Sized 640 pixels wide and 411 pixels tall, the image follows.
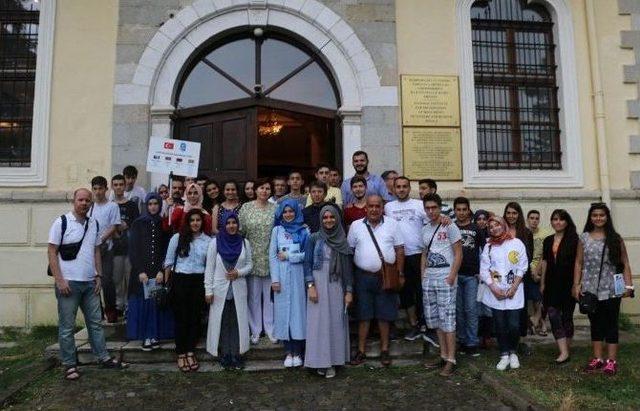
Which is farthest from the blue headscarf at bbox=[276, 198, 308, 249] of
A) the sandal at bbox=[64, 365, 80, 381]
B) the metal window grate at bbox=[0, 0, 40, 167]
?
the metal window grate at bbox=[0, 0, 40, 167]

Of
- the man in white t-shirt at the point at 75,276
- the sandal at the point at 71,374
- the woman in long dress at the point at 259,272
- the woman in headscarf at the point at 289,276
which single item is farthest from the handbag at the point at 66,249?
the woman in headscarf at the point at 289,276

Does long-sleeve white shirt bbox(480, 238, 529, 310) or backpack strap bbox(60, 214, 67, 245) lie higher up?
backpack strap bbox(60, 214, 67, 245)

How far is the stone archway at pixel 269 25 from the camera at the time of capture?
754 centimetres

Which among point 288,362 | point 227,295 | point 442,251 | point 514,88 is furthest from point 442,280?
point 514,88

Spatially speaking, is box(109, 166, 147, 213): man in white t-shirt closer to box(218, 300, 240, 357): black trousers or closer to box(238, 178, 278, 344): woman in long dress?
box(238, 178, 278, 344): woman in long dress

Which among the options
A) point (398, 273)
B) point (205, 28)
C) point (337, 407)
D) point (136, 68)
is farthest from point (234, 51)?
point (337, 407)

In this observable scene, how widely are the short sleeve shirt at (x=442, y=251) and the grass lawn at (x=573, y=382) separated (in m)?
1.12

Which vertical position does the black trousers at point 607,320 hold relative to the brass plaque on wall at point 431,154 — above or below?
below

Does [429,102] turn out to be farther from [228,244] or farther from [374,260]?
[228,244]

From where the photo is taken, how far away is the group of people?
16.7 ft

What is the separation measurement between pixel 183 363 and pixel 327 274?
1820 millimetres

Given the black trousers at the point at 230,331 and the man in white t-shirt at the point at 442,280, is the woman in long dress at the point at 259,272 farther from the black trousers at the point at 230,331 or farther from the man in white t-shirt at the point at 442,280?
the man in white t-shirt at the point at 442,280

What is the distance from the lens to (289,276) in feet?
17.7

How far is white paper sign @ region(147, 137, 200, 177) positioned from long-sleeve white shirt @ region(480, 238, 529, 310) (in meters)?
3.96
